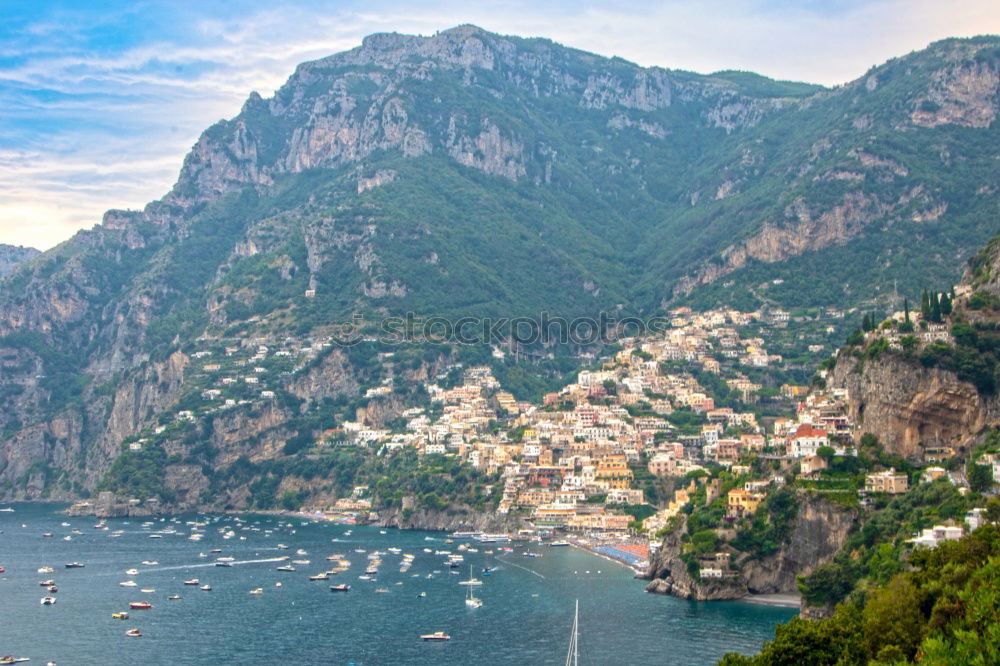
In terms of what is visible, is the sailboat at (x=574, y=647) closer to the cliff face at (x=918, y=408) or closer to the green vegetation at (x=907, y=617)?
the green vegetation at (x=907, y=617)

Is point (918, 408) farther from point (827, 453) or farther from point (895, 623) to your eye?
point (895, 623)

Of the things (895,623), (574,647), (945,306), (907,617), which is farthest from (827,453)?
(907,617)

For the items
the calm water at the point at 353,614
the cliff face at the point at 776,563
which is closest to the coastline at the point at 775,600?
the cliff face at the point at 776,563

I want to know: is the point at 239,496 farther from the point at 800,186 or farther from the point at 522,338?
the point at 800,186

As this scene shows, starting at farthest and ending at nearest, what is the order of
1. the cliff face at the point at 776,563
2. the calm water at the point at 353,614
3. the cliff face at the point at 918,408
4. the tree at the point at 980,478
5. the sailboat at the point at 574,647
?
1. the cliff face at the point at 918,408
2. the cliff face at the point at 776,563
3. the calm water at the point at 353,614
4. the tree at the point at 980,478
5. the sailboat at the point at 574,647

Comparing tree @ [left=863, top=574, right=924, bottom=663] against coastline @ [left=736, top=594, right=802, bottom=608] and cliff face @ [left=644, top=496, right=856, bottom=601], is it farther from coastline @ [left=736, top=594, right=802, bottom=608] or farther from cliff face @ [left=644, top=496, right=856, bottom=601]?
coastline @ [left=736, top=594, right=802, bottom=608]

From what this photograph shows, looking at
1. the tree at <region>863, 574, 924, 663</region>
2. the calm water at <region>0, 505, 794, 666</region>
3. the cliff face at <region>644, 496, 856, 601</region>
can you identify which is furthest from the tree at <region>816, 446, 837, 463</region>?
the tree at <region>863, 574, 924, 663</region>
